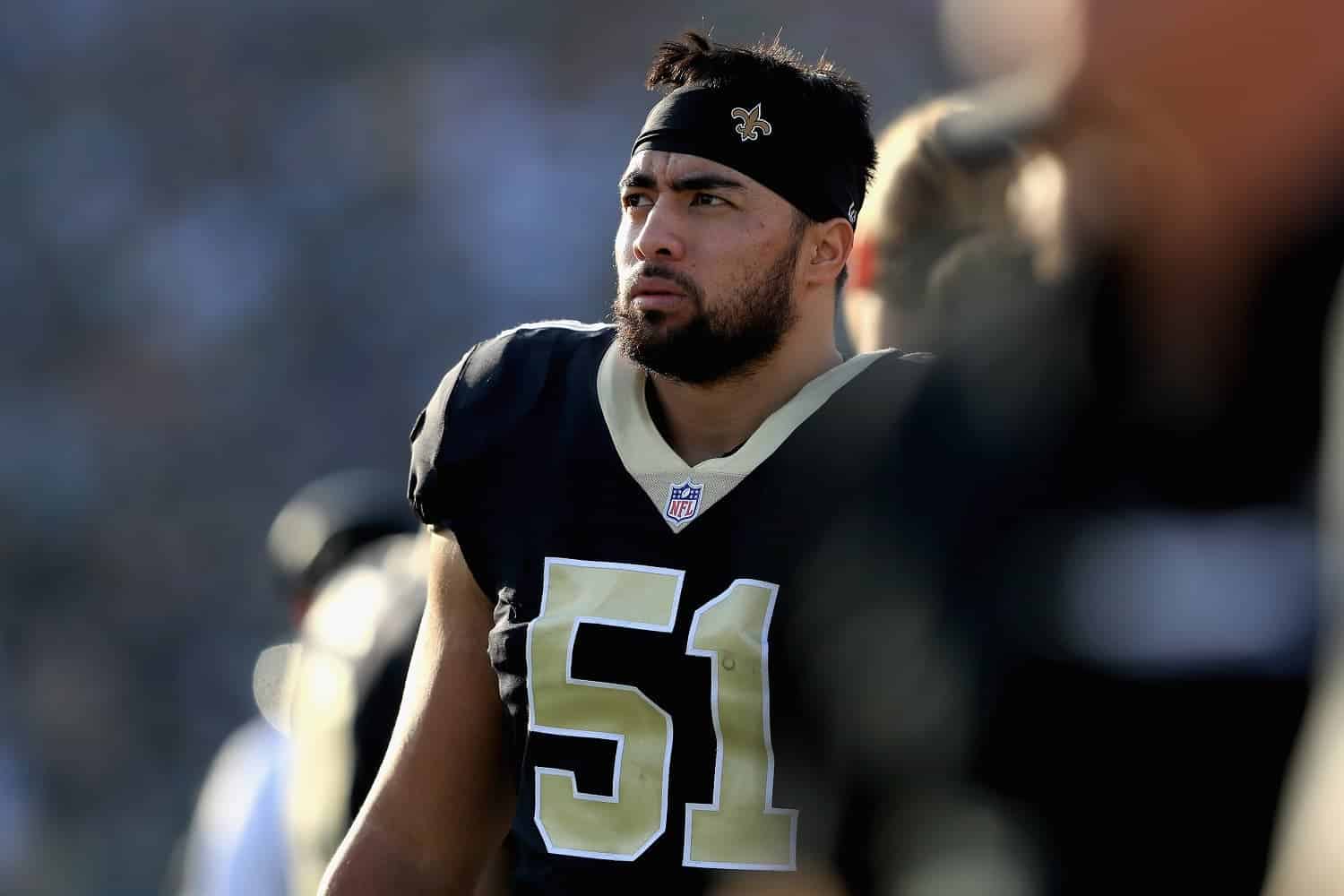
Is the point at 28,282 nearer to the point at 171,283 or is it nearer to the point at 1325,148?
the point at 171,283

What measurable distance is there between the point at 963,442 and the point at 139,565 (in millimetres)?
7957

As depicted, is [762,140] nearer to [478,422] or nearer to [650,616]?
[478,422]

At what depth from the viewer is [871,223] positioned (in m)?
2.26

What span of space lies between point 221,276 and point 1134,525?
8.82m

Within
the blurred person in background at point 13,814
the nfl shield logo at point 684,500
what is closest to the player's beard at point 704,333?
the nfl shield logo at point 684,500

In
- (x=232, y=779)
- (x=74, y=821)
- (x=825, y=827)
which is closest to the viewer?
(x=825, y=827)

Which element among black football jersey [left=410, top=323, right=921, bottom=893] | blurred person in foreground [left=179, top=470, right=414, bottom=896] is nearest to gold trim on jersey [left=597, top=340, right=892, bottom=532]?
black football jersey [left=410, top=323, right=921, bottom=893]

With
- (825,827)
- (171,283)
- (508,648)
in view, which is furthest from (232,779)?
(171,283)

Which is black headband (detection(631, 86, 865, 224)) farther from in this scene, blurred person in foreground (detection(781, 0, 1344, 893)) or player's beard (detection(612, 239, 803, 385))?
blurred person in foreground (detection(781, 0, 1344, 893))

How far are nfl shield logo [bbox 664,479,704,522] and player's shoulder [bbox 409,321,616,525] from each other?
208 millimetres

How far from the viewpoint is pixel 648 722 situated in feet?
5.45

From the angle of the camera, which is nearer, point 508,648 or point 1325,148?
point 1325,148

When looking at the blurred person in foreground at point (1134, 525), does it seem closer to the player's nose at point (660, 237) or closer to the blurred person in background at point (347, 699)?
the player's nose at point (660, 237)

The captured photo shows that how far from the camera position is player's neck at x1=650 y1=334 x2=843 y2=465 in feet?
5.88
